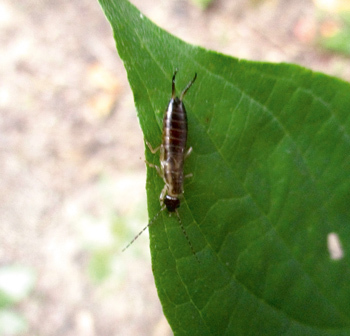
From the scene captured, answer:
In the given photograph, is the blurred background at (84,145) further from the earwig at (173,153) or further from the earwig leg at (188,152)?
the earwig leg at (188,152)

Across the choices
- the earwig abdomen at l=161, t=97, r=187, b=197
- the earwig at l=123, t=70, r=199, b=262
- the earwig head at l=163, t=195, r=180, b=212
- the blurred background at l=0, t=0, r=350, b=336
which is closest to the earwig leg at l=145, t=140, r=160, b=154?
the earwig at l=123, t=70, r=199, b=262

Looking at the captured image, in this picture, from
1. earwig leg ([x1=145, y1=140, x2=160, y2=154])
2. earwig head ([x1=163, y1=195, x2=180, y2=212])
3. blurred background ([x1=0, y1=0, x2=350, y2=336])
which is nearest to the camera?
earwig leg ([x1=145, y1=140, x2=160, y2=154])

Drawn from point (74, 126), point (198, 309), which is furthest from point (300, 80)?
point (74, 126)

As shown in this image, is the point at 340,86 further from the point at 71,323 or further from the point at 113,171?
the point at 71,323

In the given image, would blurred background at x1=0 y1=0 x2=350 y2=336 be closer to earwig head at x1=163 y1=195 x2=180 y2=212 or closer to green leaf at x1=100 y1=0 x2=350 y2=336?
earwig head at x1=163 y1=195 x2=180 y2=212

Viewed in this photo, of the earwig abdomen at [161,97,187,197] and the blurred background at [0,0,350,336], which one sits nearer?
the earwig abdomen at [161,97,187,197]


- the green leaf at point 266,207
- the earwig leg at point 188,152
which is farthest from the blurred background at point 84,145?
the green leaf at point 266,207

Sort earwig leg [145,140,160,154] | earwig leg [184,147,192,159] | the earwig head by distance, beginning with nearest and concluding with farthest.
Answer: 1. earwig leg [145,140,160,154]
2. the earwig head
3. earwig leg [184,147,192,159]
